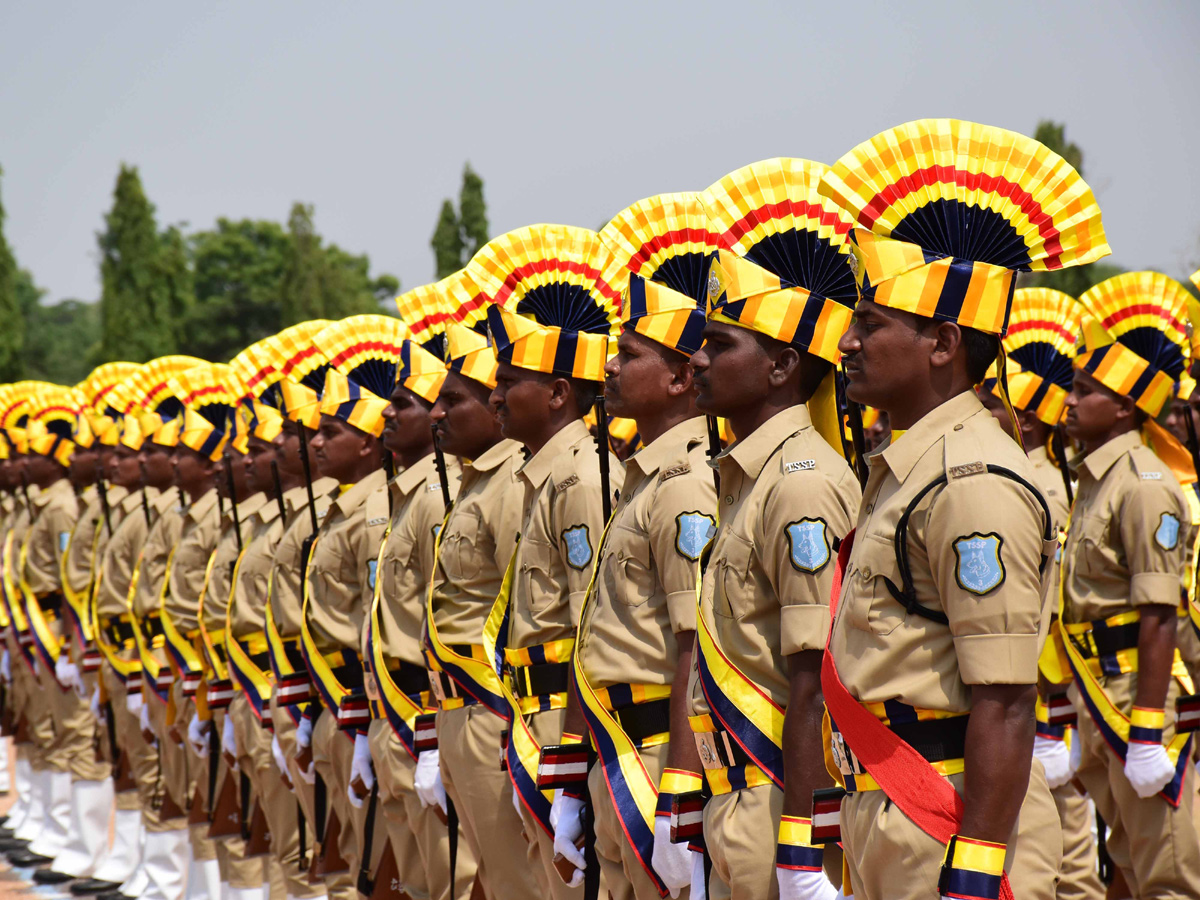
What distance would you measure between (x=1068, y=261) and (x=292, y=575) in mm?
5433

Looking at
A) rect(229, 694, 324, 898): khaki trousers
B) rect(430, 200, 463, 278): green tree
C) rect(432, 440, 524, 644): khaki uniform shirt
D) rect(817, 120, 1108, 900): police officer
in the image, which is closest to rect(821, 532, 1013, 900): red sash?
rect(817, 120, 1108, 900): police officer

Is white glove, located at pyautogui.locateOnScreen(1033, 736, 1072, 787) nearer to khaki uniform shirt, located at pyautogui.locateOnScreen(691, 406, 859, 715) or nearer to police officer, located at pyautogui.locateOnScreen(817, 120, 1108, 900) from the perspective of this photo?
khaki uniform shirt, located at pyautogui.locateOnScreen(691, 406, 859, 715)

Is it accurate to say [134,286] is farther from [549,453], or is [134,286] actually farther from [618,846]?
[618,846]

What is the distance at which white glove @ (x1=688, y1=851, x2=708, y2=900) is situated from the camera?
4.04 meters

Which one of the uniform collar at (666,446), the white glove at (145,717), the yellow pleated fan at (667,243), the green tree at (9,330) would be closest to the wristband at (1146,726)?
the uniform collar at (666,446)

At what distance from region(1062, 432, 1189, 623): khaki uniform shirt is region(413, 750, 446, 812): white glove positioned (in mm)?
2949

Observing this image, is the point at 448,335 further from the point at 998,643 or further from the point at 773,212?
the point at 998,643

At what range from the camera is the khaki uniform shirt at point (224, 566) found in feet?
29.6

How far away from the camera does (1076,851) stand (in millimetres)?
6832

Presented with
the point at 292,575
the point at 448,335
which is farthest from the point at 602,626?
the point at 292,575

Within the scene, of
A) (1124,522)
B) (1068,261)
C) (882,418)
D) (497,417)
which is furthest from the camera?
(882,418)

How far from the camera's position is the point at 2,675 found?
48.3 feet

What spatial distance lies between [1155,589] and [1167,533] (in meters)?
0.27

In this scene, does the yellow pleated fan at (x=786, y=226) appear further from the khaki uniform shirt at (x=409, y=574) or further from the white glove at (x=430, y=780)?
the white glove at (x=430, y=780)
